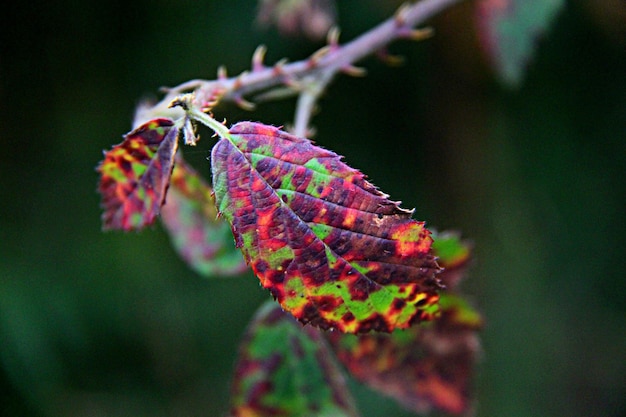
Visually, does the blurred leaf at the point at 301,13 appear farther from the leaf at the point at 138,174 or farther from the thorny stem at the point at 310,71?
the leaf at the point at 138,174

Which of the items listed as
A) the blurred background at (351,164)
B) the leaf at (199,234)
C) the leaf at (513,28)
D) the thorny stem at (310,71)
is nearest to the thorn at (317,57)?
the thorny stem at (310,71)

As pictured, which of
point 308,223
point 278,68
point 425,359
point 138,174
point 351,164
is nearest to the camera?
point 308,223

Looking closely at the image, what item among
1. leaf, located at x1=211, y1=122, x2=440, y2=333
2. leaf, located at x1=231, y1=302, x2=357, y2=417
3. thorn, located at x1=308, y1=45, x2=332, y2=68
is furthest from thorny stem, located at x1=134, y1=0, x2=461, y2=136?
leaf, located at x1=231, y1=302, x2=357, y2=417

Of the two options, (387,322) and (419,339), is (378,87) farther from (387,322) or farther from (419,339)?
(387,322)

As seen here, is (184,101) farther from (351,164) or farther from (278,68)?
(351,164)

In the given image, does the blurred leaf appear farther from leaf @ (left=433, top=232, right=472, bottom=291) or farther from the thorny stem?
leaf @ (left=433, top=232, right=472, bottom=291)

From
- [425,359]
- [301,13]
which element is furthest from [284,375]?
[301,13]
